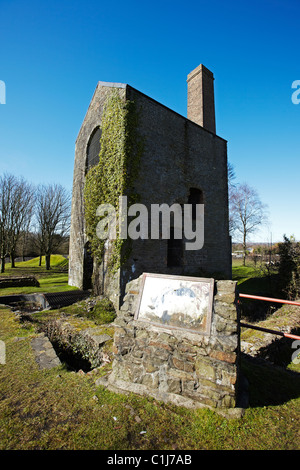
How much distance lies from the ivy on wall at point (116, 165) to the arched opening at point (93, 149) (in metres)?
1.12

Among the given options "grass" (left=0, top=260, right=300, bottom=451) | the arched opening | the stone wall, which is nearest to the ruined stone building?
the arched opening

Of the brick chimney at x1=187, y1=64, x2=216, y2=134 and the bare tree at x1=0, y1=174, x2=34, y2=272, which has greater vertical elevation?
the brick chimney at x1=187, y1=64, x2=216, y2=134

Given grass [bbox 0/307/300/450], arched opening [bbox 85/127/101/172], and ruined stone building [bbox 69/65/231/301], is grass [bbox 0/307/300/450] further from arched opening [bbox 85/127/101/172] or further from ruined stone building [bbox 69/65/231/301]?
arched opening [bbox 85/127/101/172]

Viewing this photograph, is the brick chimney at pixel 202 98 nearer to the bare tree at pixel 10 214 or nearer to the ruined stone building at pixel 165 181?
the ruined stone building at pixel 165 181

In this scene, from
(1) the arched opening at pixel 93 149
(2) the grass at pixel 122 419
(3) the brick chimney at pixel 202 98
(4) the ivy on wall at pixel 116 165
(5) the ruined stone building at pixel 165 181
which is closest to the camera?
(2) the grass at pixel 122 419

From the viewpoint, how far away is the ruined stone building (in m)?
8.90

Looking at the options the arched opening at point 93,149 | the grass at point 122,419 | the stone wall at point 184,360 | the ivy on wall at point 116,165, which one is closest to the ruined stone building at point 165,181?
the arched opening at point 93,149

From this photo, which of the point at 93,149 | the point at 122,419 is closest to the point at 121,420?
the point at 122,419

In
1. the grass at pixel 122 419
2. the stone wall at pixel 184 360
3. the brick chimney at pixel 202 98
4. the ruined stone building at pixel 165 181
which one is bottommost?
the grass at pixel 122 419

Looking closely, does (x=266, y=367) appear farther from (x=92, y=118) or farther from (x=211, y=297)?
(x=92, y=118)

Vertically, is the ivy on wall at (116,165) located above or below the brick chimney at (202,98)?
below

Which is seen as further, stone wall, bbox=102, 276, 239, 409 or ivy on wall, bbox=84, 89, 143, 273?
ivy on wall, bbox=84, 89, 143, 273

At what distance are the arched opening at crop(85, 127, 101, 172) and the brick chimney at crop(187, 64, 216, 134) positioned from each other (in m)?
7.32

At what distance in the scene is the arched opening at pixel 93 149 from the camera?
424 inches
